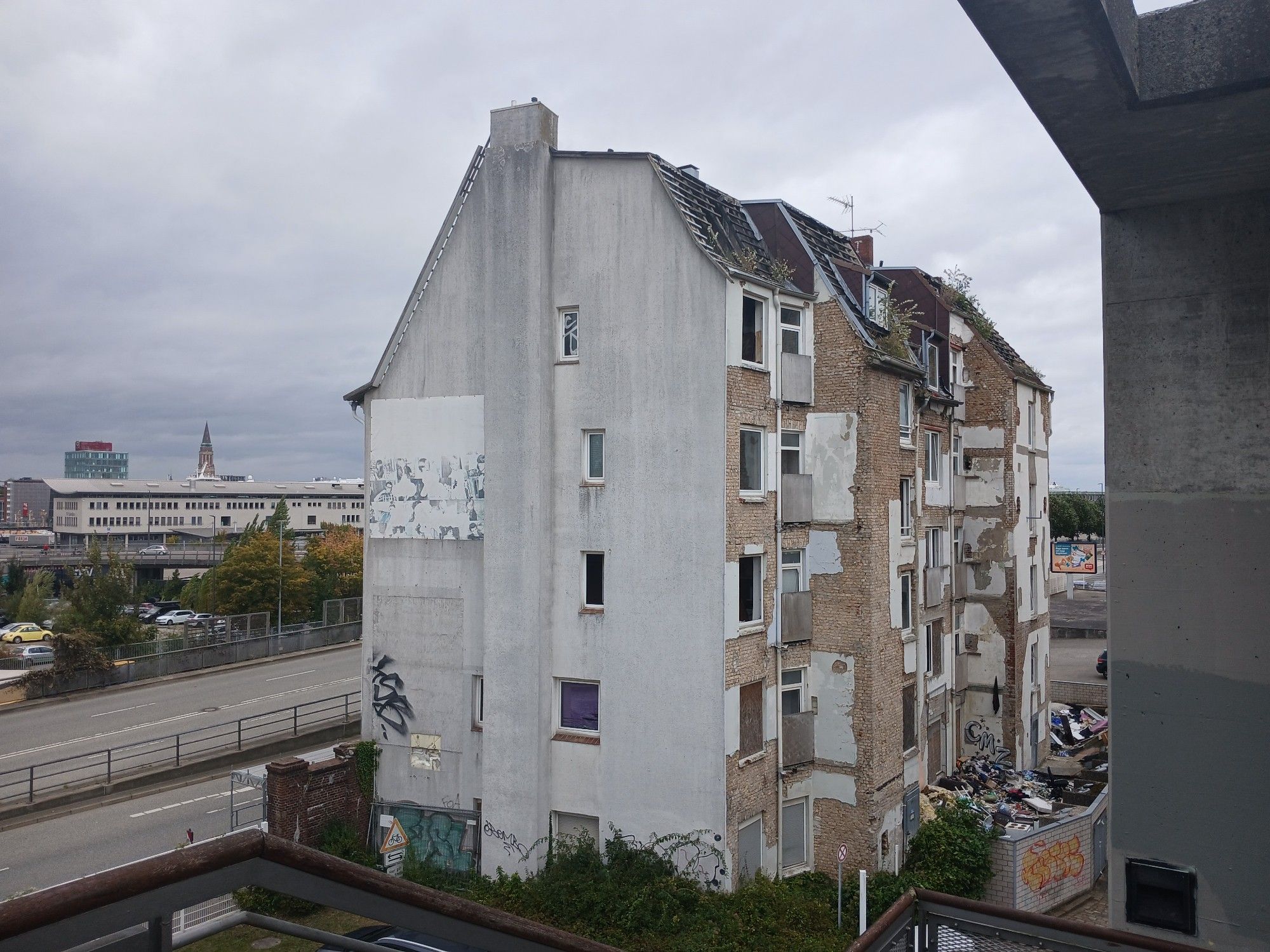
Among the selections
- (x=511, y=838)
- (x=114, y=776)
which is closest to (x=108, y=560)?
(x=114, y=776)

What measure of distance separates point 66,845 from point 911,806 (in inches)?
749

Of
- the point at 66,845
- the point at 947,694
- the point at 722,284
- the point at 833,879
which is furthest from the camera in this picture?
the point at 947,694

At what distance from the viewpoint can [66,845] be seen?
19.9 m

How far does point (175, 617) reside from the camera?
2189 inches

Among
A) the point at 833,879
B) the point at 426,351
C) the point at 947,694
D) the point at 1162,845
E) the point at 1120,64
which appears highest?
the point at 426,351

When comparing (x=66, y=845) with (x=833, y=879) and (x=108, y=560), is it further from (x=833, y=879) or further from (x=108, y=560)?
(x=108, y=560)

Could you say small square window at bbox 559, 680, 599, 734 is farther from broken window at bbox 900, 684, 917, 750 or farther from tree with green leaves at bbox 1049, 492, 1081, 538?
tree with green leaves at bbox 1049, 492, 1081, 538

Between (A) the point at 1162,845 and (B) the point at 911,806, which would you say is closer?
(A) the point at 1162,845

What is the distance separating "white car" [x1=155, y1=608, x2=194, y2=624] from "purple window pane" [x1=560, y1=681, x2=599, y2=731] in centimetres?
4313

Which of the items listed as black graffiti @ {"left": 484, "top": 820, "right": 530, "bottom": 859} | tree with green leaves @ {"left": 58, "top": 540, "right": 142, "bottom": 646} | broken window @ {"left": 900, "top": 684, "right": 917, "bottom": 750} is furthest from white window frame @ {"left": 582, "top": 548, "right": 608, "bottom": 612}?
tree with green leaves @ {"left": 58, "top": 540, "right": 142, "bottom": 646}

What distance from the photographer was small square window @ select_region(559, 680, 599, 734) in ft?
59.0

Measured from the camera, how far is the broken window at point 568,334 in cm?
1855

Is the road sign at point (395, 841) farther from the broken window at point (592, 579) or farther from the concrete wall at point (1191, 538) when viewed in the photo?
the concrete wall at point (1191, 538)

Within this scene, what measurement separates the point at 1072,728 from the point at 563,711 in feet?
77.7
